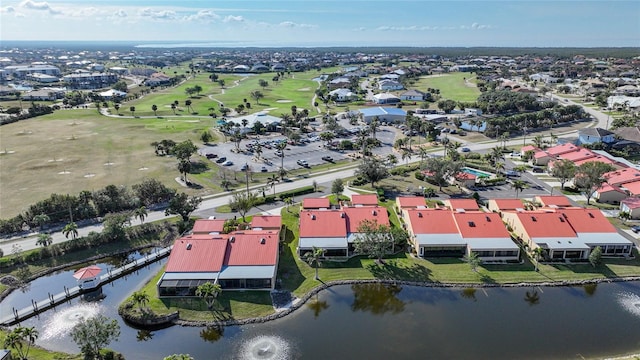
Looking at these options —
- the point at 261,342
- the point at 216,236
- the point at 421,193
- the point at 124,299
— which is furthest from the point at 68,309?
the point at 421,193

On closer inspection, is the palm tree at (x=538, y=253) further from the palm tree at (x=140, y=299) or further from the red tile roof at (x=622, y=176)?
the palm tree at (x=140, y=299)

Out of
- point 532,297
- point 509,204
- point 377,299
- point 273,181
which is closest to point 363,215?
point 377,299

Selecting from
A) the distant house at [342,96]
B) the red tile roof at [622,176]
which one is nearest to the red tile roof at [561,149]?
the red tile roof at [622,176]

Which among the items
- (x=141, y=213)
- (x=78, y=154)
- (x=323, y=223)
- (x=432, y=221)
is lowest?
(x=78, y=154)

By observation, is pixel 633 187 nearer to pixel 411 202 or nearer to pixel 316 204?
pixel 411 202

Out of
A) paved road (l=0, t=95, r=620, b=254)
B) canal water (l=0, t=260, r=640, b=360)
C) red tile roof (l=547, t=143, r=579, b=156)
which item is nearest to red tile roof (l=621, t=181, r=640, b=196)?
paved road (l=0, t=95, r=620, b=254)

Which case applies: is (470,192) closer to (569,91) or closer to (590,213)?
(590,213)

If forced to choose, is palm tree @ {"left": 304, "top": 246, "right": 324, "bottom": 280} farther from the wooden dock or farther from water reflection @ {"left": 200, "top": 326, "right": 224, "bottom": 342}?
the wooden dock
